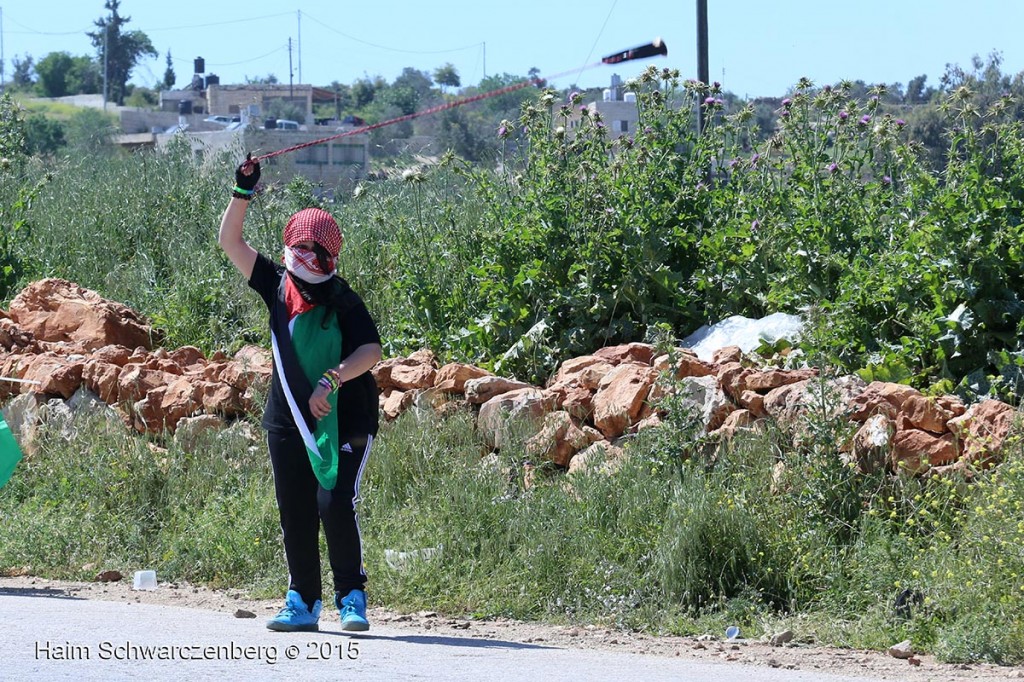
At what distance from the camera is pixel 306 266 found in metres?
6.35

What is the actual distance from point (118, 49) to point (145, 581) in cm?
11952

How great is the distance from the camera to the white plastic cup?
7.73 m

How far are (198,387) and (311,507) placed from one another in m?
3.00

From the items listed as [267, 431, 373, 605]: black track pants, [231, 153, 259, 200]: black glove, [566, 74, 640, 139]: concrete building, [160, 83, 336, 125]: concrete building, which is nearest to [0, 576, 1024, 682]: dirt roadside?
[267, 431, 373, 605]: black track pants

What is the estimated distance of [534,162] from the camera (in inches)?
401

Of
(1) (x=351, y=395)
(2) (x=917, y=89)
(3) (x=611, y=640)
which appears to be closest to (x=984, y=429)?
(3) (x=611, y=640)

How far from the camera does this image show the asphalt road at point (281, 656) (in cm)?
543

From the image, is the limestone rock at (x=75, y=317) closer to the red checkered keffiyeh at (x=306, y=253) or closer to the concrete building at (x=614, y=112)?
the concrete building at (x=614, y=112)

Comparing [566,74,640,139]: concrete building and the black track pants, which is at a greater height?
[566,74,640,139]: concrete building

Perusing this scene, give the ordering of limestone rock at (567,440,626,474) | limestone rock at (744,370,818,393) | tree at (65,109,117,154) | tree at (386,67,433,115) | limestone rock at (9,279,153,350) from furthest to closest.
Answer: tree at (386,67,433,115) → tree at (65,109,117,154) → limestone rock at (9,279,153,350) → limestone rock at (744,370,818,393) → limestone rock at (567,440,626,474)

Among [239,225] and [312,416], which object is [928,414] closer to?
[312,416]

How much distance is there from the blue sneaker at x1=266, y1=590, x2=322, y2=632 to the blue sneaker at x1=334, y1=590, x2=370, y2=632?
5.3 inches

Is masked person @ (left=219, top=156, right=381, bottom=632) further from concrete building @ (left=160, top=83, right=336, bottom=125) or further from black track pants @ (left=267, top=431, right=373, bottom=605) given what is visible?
concrete building @ (left=160, top=83, right=336, bottom=125)

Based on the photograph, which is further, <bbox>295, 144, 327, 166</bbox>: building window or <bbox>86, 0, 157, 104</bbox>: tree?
<bbox>86, 0, 157, 104</bbox>: tree
